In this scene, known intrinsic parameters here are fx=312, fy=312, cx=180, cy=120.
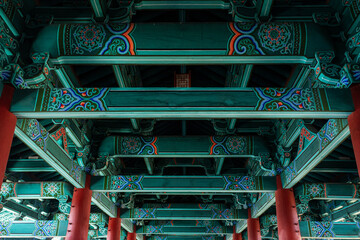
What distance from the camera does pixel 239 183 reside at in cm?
912

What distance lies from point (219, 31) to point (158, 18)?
2002 millimetres

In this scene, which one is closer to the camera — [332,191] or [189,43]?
[189,43]

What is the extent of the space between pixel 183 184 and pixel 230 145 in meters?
2.02

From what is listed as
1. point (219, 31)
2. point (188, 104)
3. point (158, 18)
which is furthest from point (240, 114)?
point (158, 18)

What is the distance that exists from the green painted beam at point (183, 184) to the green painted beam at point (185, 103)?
443 centimetres

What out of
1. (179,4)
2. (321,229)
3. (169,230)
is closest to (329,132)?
(179,4)

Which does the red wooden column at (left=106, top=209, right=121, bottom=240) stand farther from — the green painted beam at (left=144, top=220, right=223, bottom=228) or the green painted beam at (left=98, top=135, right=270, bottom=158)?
the green painted beam at (left=98, top=135, right=270, bottom=158)

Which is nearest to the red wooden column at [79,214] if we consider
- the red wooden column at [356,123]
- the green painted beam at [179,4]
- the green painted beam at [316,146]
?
the green painted beam at [316,146]

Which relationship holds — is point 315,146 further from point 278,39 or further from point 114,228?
point 114,228

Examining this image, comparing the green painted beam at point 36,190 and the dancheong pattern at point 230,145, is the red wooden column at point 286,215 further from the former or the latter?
the green painted beam at point 36,190

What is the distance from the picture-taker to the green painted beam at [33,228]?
1195 centimetres

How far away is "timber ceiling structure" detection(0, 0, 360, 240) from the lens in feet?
15.6

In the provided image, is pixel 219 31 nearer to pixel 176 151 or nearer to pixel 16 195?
pixel 176 151

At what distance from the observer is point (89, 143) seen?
27.9ft
